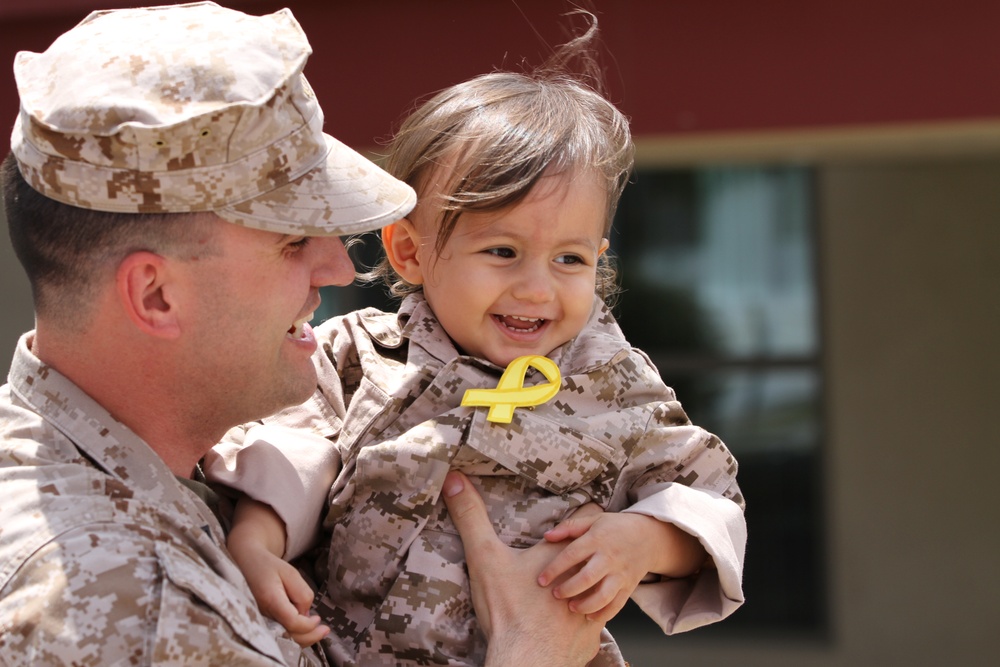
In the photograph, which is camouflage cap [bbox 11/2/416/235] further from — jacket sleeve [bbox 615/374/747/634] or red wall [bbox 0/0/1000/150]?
red wall [bbox 0/0/1000/150]

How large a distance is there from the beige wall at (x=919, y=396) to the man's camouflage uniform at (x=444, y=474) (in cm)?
410

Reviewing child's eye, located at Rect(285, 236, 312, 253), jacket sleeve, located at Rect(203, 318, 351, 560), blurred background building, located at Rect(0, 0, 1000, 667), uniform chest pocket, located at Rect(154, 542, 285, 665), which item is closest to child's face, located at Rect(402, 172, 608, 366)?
jacket sleeve, located at Rect(203, 318, 351, 560)

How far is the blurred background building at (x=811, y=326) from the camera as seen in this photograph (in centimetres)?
475

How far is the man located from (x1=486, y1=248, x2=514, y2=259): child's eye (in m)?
0.28

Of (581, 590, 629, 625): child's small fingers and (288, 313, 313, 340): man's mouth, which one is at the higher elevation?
(288, 313, 313, 340): man's mouth

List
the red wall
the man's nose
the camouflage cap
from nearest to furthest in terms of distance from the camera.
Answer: the camouflage cap → the man's nose → the red wall

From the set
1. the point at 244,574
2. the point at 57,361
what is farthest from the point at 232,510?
the point at 57,361

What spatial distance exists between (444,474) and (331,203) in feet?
1.62

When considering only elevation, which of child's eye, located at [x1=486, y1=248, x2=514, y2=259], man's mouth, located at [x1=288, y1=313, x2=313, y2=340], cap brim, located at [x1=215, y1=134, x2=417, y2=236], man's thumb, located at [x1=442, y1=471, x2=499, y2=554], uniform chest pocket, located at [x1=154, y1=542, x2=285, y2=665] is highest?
cap brim, located at [x1=215, y1=134, x2=417, y2=236]

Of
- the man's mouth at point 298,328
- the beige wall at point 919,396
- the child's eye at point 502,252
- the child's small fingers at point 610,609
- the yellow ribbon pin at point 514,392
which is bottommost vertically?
the beige wall at point 919,396


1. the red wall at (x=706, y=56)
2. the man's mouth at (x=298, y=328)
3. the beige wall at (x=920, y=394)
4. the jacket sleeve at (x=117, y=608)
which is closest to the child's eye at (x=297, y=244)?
the man's mouth at (x=298, y=328)

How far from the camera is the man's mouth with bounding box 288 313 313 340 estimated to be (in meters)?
1.89

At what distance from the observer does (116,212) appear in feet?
5.48

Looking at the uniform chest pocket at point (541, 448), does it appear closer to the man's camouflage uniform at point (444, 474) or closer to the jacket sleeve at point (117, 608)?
the man's camouflage uniform at point (444, 474)
